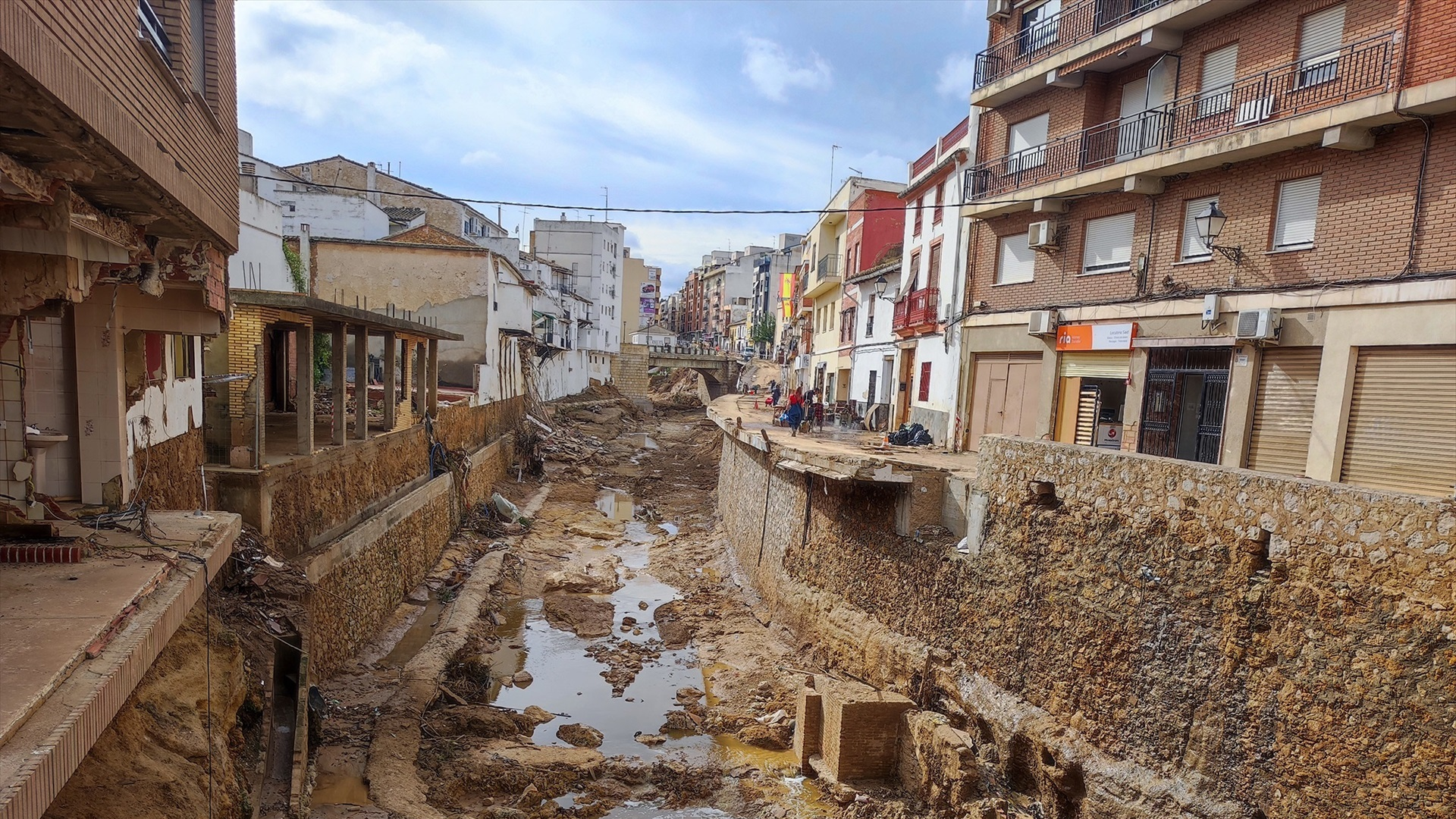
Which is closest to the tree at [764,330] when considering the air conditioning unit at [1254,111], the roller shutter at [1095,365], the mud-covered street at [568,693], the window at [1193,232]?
the mud-covered street at [568,693]

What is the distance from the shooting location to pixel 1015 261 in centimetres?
1547

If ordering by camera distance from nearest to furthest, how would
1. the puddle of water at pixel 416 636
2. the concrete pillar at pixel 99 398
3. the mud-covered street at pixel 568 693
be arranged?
the concrete pillar at pixel 99 398
the mud-covered street at pixel 568 693
the puddle of water at pixel 416 636

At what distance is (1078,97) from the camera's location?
1407cm

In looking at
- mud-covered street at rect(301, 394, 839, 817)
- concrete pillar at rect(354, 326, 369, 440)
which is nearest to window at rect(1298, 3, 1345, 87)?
mud-covered street at rect(301, 394, 839, 817)

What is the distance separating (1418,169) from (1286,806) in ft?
27.6

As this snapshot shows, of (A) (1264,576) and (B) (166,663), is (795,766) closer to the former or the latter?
(A) (1264,576)

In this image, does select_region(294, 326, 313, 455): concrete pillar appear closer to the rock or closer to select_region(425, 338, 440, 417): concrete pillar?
the rock

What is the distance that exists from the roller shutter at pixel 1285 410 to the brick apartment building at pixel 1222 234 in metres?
0.03

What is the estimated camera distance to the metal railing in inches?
722

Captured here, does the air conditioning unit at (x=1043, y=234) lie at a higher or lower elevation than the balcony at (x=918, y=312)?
higher

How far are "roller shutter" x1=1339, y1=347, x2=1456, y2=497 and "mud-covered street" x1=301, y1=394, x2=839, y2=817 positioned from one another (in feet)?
27.5

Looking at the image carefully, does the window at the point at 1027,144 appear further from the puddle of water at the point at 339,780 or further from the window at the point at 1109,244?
the puddle of water at the point at 339,780

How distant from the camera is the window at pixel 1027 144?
1486 centimetres

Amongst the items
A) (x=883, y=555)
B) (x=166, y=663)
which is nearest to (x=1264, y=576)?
(x=883, y=555)
